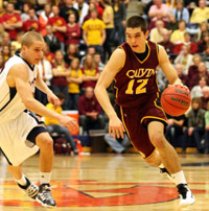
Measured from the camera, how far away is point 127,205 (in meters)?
7.57

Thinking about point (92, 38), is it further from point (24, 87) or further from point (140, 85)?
point (24, 87)

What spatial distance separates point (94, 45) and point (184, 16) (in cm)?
262

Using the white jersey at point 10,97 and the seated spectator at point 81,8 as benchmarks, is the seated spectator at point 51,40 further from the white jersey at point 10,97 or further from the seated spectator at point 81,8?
the white jersey at point 10,97

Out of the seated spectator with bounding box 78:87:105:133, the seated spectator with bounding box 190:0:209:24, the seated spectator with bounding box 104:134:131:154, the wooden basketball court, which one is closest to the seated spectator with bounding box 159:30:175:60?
the seated spectator with bounding box 190:0:209:24

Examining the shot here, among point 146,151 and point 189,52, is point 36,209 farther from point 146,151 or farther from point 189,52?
point 189,52

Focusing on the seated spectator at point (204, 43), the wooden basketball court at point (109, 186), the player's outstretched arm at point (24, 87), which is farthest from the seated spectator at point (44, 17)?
the player's outstretched arm at point (24, 87)

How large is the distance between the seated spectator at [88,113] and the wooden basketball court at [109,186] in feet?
8.39

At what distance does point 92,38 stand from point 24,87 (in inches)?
469

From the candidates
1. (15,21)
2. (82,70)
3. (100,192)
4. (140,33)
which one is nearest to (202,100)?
(82,70)

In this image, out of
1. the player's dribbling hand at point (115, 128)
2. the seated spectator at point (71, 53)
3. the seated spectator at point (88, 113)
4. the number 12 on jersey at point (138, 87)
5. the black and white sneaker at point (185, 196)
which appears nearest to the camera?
the player's dribbling hand at point (115, 128)

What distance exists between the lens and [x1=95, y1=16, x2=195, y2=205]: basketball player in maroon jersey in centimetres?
743

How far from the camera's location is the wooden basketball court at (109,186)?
7566 mm

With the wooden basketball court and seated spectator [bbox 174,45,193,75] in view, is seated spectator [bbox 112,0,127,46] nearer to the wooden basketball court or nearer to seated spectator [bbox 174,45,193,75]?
seated spectator [bbox 174,45,193,75]

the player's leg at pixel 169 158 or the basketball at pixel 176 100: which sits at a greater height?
the basketball at pixel 176 100
